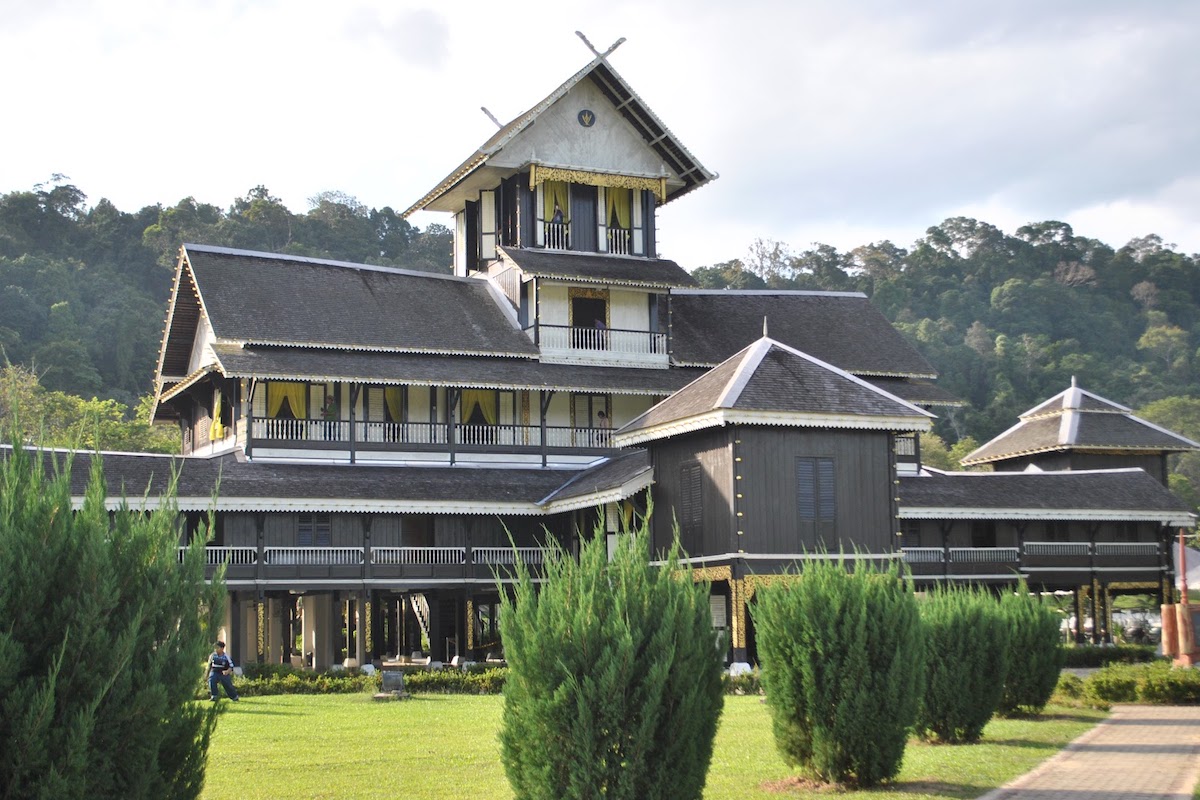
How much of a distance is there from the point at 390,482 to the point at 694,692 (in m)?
23.9

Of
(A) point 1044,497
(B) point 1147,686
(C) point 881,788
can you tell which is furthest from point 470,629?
(C) point 881,788

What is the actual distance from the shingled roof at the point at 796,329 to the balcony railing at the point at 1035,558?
19.9ft

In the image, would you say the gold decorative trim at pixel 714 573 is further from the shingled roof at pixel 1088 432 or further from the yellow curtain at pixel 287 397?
the shingled roof at pixel 1088 432

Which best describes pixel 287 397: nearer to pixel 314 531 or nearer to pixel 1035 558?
pixel 314 531

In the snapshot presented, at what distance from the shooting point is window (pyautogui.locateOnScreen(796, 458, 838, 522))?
30.4 m

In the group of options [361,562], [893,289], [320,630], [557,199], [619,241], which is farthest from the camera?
[893,289]

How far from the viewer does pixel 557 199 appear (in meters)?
42.3

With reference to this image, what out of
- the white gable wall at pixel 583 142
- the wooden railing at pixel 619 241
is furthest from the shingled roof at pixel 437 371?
the white gable wall at pixel 583 142

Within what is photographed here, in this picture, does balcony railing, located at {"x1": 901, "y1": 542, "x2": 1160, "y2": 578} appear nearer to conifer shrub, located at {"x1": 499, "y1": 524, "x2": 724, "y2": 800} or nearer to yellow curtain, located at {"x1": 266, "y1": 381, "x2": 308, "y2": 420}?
yellow curtain, located at {"x1": 266, "y1": 381, "x2": 308, "y2": 420}

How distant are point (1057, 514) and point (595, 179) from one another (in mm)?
15515

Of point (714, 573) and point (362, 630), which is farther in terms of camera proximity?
point (362, 630)

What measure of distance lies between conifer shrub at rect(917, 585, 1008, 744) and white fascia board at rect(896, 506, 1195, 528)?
17.3 metres

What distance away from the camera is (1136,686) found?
24875mm

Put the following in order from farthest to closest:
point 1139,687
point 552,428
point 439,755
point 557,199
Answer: point 557,199, point 552,428, point 1139,687, point 439,755
